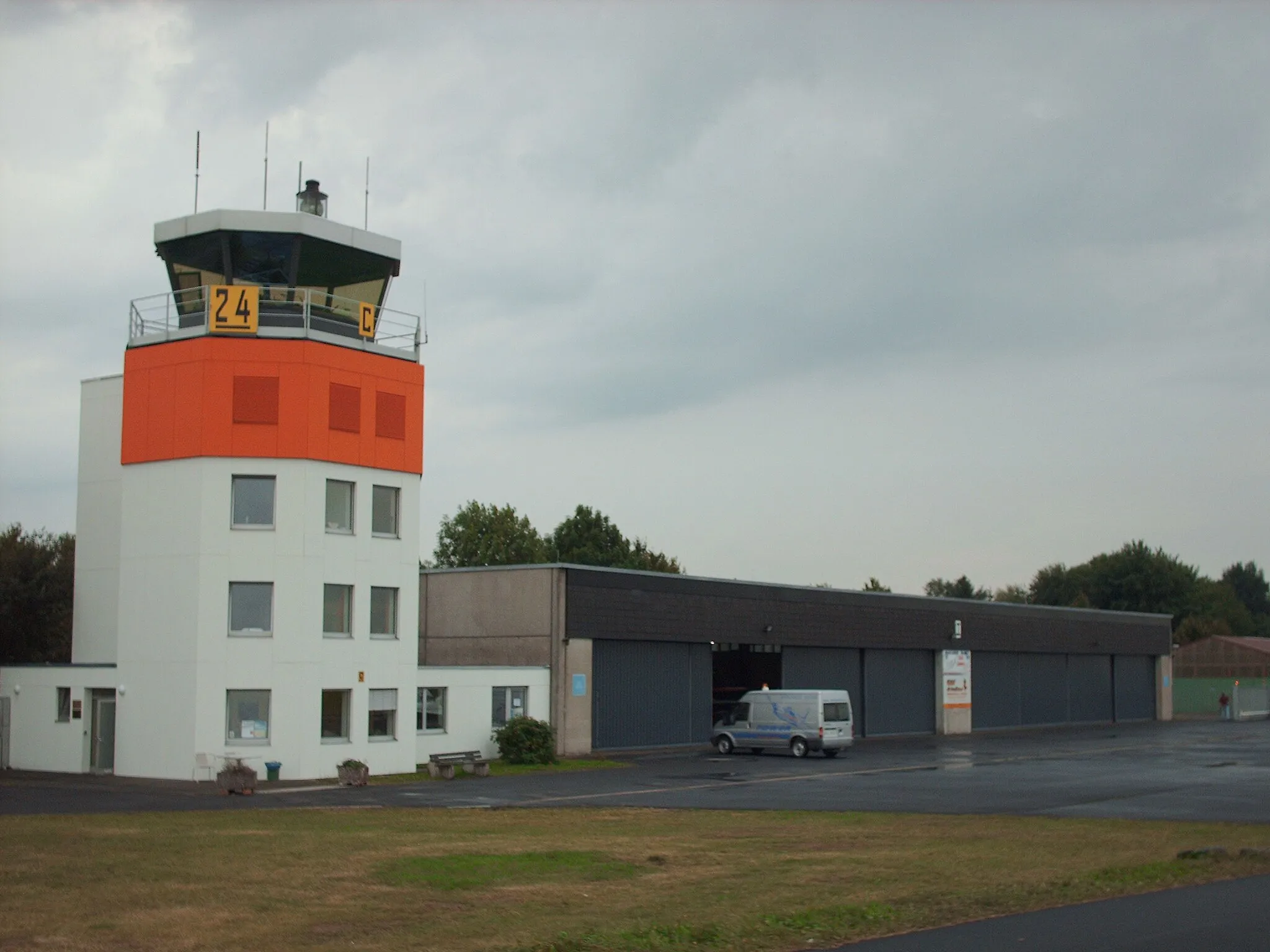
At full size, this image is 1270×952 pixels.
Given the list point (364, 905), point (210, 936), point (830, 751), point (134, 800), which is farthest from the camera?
point (830, 751)

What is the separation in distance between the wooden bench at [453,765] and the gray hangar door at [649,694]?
7.44 metres

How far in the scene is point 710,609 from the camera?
161ft

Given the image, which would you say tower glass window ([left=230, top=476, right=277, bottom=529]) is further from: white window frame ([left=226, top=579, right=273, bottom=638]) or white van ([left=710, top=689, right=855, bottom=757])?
white van ([left=710, top=689, right=855, bottom=757])

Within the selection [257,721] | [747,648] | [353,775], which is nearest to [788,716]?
[747,648]

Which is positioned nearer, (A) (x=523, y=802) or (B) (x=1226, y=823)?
(B) (x=1226, y=823)

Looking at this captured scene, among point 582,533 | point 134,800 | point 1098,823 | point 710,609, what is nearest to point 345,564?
point 134,800

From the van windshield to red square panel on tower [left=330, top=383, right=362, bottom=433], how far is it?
59.7 ft

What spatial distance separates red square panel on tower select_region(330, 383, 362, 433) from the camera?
118 feet

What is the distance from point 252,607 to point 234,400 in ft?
17.8

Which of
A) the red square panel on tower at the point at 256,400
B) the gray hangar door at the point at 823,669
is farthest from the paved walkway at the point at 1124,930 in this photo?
the gray hangar door at the point at 823,669

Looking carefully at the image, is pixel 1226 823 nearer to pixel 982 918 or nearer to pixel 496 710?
pixel 982 918

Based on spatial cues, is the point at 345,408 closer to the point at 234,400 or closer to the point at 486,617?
the point at 234,400

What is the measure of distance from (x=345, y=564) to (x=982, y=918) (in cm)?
2521

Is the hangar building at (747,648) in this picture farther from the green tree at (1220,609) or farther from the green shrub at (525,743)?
the green tree at (1220,609)
